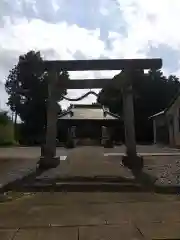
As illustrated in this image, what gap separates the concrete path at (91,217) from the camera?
5.09 metres

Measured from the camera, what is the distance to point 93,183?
9727mm

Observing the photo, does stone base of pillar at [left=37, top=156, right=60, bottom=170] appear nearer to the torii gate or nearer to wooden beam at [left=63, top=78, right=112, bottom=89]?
the torii gate

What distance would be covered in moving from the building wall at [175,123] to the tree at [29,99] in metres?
18.8

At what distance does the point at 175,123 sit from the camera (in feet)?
113

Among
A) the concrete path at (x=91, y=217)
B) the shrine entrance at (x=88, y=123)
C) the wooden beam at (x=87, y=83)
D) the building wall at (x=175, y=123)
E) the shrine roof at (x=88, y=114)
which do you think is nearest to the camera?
the concrete path at (x=91, y=217)

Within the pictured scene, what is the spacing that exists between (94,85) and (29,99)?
46.5 meters

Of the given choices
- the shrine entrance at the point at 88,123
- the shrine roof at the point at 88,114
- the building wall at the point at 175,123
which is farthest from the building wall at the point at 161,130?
the shrine roof at the point at 88,114

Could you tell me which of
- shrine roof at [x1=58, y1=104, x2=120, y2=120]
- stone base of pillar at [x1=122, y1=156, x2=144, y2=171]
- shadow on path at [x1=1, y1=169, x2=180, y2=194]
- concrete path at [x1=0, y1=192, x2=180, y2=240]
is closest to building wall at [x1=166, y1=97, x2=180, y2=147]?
shrine roof at [x1=58, y1=104, x2=120, y2=120]

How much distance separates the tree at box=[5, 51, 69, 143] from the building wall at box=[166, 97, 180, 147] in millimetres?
18815

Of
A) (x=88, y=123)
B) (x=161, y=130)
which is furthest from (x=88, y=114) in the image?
(x=161, y=130)

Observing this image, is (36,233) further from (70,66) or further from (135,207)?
(70,66)

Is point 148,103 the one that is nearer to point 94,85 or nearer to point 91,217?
point 94,85

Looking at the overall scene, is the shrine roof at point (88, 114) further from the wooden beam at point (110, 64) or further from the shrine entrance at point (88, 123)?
the wooden beam at point (110, 64)

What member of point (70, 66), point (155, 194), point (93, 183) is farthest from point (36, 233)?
point (70, 66)
